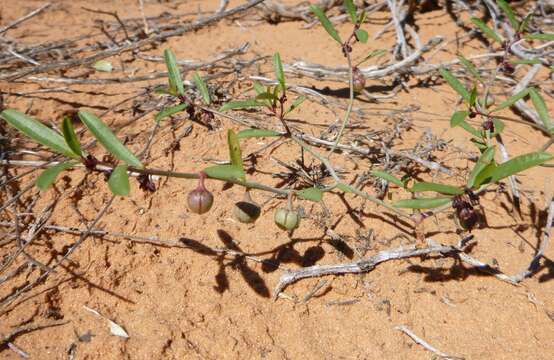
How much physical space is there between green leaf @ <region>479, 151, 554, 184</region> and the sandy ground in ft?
1.66

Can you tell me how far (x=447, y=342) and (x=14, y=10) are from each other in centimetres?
359

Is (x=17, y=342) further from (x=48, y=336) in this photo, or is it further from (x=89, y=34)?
(x=89, y=34)

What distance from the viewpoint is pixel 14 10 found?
11.5 feet

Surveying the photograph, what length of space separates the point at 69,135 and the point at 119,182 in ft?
0.69

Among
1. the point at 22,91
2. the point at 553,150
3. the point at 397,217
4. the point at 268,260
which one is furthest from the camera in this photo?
the point at 553,150

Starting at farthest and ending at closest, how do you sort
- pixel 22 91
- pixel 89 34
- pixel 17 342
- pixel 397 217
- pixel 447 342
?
pixel 89 34 < pixel 22 91 < pixel 397 217 < pixel 447 342 < pixel 17 342

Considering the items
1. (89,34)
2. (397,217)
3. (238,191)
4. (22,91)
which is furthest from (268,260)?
(89,34)

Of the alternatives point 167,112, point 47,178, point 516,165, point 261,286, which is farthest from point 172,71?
point 516,165

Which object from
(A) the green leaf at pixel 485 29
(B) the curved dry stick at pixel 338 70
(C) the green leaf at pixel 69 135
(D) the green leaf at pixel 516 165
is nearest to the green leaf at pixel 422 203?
(D) the green leaf at pixel 516 165

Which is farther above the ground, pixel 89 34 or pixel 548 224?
pixel 89 34

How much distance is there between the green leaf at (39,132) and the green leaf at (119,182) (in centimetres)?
19

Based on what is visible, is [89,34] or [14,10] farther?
[14,10]

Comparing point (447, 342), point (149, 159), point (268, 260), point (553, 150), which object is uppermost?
point (149, 159)

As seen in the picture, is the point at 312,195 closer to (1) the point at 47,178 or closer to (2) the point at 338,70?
(1) the point at 47,178
